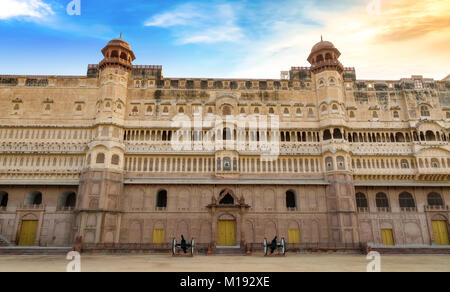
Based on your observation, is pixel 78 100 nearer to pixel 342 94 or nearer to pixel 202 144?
pixel 202 144

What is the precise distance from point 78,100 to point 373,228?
43366mm

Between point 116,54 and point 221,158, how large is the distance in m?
21.7

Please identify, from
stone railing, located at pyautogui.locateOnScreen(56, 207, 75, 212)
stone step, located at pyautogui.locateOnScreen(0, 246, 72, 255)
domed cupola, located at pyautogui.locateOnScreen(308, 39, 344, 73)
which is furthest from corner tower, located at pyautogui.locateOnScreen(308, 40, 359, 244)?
stone railing, located at pyautogui.locateOnScreen(56, 207, 75, 212)

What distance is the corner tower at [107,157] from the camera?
113 feet

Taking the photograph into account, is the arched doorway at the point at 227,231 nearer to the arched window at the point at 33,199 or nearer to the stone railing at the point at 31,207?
the stone railing at the point at 31,207

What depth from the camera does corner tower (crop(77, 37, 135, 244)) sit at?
3438cm

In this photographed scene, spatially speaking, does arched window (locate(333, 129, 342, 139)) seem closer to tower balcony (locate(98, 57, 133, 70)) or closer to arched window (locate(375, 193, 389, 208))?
arched window (locate(375, 193, 389, 208))

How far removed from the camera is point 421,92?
43625 mm

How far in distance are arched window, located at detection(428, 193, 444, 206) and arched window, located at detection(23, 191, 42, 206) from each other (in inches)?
2027

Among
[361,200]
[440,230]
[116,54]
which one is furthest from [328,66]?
[116,54]

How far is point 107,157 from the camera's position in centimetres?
3697

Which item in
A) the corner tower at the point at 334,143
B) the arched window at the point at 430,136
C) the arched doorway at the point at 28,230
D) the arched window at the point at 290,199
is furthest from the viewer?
the arched window at the point at 430,136

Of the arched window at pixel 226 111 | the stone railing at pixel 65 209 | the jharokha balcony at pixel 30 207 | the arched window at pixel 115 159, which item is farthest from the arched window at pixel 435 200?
the jharokha balcony at pixel 30 207

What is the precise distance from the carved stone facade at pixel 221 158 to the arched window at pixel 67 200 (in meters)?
0.17
